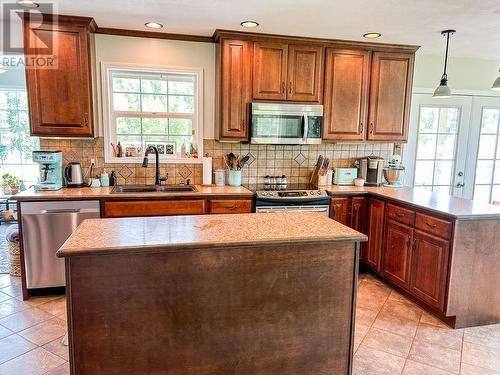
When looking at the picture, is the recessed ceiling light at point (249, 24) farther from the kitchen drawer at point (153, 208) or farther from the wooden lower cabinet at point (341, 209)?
the wooden lower cabinet at point (341, 209)

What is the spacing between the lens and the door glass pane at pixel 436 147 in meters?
4.42

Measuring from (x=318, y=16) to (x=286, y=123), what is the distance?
3.45 feet

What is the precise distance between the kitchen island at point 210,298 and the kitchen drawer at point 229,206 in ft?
4.57

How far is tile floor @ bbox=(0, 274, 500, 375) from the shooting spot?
224 centimetres

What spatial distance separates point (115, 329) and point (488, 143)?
498cm

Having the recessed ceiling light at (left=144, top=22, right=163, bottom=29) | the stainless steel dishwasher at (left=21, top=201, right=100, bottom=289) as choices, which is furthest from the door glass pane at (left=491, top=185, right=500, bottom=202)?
the stainless steel dishwasher at (left=21, top=201, right=100, bottom=289)

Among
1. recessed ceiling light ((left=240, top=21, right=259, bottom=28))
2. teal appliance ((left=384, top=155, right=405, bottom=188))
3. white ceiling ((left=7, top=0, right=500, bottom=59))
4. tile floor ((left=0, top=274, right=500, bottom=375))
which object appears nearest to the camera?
tile floor ((left=0, top=274, right=500, bottom=375))

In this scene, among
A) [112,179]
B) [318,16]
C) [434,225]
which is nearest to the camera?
[434,225]

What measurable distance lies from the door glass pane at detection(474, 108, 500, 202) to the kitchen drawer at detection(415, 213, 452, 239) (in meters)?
2.32

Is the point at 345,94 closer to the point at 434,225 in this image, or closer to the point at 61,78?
the point at 434,225

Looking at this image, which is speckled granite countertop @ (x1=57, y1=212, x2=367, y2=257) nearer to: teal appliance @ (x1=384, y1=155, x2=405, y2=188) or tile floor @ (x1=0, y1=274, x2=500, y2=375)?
tile floor @ (x1=0, y1=274, x2=500, y2=375)

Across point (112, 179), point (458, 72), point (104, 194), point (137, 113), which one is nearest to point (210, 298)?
point (104, 194)

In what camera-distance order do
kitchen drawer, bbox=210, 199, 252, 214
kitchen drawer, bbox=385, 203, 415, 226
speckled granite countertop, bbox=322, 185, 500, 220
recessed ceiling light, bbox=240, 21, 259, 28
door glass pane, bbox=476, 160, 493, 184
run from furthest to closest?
door glass pane, bbox=476, 160, 493, 184, kitchen drawer, bbox=210, 199, 252, 214, recessed ceiling light, bbox=240, 21, 259, 28, kitchen drawer, bbox=385, 203, 415, 226, speckled granite countertop, bbox=322, 185, 500, 220

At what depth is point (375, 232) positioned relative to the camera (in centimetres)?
358
